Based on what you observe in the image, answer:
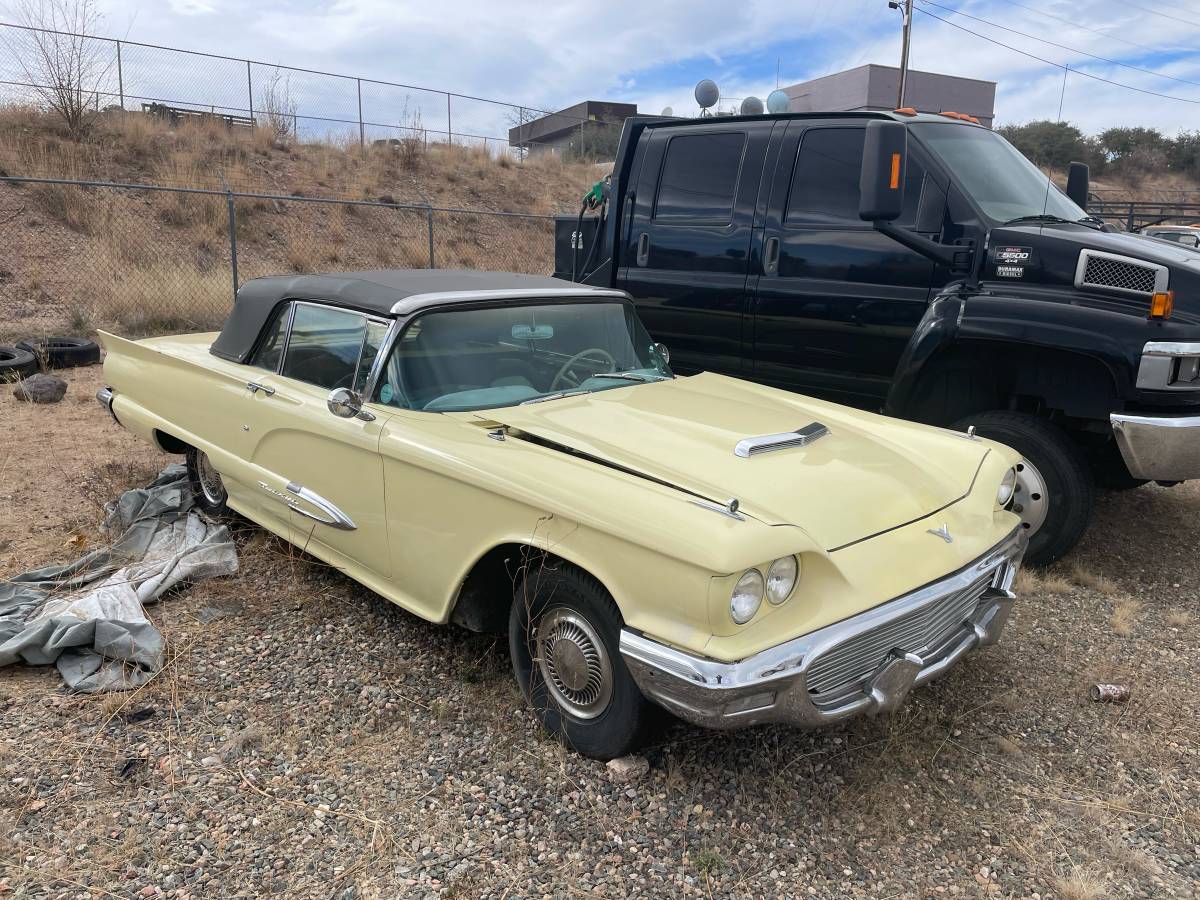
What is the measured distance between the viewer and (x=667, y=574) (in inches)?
93.0

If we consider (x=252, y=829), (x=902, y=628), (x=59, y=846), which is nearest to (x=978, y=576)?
(x=902, y=628)

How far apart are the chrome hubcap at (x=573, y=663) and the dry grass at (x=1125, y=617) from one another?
2.62m

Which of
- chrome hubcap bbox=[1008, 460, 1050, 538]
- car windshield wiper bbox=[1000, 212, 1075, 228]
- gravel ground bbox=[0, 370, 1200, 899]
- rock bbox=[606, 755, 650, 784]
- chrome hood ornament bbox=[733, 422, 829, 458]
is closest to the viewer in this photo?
gravel ground bbox=[0, 370, 1200, 899]

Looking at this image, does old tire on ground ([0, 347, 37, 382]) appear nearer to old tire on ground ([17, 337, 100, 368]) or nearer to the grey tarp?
old tire on ground ([17, 337, 100, 368])

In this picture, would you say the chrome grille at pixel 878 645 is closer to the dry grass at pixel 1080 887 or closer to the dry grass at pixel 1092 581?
the dry grass at pixel 1080 887

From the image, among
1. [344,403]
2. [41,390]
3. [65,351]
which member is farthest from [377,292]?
[65,351]

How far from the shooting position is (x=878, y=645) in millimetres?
2568

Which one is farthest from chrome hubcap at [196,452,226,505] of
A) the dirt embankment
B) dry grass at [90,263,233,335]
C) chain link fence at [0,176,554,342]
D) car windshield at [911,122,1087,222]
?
the dirt embankment

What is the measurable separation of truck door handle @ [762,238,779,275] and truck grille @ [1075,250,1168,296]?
1588 millimetres

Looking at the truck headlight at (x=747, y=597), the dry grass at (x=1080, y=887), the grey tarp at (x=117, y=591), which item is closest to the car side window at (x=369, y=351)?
the grey tarp at (x=117, y=591)

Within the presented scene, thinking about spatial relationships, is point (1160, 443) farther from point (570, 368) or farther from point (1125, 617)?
point (570, 368)

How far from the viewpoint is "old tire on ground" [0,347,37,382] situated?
810 cm

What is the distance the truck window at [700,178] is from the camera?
5.34 metres

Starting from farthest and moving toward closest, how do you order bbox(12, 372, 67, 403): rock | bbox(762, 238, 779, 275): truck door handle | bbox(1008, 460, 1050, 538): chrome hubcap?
bbox(12, 372, 67, 403): rock < bbox(762, 238, 779, 275): truck door handle < bbox(1008, 460, 1050, 538): chrome hubcap
